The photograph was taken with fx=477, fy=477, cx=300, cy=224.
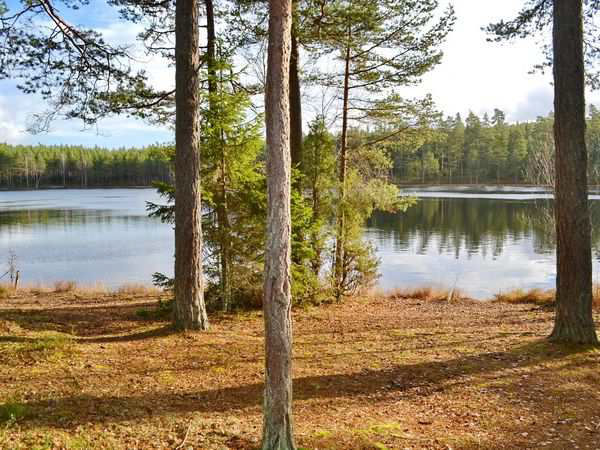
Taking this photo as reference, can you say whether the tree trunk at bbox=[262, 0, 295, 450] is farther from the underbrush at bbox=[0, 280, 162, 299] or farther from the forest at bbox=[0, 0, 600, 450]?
the underbrush at bbox=[0, 280, 162, 299]

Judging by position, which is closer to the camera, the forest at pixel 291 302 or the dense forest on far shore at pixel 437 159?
the forest at pixel 291 302

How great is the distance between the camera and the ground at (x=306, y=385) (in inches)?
156

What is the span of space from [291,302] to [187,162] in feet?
10.7

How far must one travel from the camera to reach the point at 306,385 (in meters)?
5.21

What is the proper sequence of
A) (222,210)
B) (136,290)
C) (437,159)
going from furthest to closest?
1. (437,159)
2. (136,290)
3. (222,210)

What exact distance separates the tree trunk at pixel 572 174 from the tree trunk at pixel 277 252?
4511 mm

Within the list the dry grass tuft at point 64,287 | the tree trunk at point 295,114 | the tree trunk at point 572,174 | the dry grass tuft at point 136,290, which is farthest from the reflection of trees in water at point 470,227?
the dry grass tuft at point 64,287

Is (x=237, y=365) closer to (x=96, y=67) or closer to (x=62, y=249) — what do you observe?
(x=96, y=67)

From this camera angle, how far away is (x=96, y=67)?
7742mm

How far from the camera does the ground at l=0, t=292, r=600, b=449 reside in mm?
3961

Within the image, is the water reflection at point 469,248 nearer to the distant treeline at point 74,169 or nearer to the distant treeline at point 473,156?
the distant treeline at point 473,156

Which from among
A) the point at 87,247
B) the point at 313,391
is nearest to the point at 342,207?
the point at 313,391

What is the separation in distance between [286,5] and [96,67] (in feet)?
17.8

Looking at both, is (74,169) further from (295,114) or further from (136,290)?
(295,114)
